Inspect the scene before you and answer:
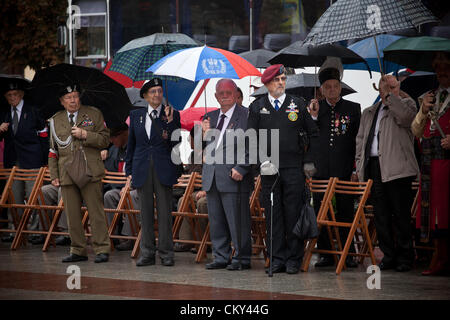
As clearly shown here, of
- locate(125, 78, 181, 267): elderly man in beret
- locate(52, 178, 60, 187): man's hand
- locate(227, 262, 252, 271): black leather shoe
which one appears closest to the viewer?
locate(227, 262, 252, 271): black leather shoe

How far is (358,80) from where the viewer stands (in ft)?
49.0

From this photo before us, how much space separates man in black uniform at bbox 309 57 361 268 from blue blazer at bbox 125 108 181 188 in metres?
1.73

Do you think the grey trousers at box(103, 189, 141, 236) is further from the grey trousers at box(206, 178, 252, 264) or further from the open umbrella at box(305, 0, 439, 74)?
the open umbrella at box(305, 0, 439, 74)

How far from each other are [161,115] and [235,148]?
1.09m

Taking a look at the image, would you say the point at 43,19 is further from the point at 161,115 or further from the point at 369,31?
the point at 369,31

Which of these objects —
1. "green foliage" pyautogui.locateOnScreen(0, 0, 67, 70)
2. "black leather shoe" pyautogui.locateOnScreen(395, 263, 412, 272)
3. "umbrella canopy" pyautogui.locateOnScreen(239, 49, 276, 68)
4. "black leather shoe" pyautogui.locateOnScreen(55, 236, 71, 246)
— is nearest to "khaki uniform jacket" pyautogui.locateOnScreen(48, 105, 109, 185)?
"black leather shoe" pyautogui.locateOnScreen(55, 236, 71, 246)

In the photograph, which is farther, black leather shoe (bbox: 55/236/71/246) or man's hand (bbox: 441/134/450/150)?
black leather shoe (bbox: 55/236/71/246)

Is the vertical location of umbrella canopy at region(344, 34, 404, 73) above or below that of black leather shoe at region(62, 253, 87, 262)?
above

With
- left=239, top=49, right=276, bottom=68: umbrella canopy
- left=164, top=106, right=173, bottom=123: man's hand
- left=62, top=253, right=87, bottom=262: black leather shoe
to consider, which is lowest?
left=62, top=253, right=87, bottom=262: black leather shoe

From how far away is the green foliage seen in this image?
20.6 m

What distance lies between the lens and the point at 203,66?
34.0 ft

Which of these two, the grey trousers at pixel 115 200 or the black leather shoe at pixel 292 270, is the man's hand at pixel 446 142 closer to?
the black leather shoe at pixel 292 270

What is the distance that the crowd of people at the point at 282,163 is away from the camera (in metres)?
9.84

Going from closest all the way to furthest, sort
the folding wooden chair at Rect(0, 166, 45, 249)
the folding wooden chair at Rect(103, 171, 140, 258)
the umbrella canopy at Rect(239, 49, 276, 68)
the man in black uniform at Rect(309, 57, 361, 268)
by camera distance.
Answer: the man in black uniform at Rect(309, 57, 361, 268) → the folding wooden chair at Rect(103, 171, 140, 258) → the folding wooden chair at Rect(0, 166, 45, 249) → the umbrella canopy at Rect(239, 49, 276, 68)
